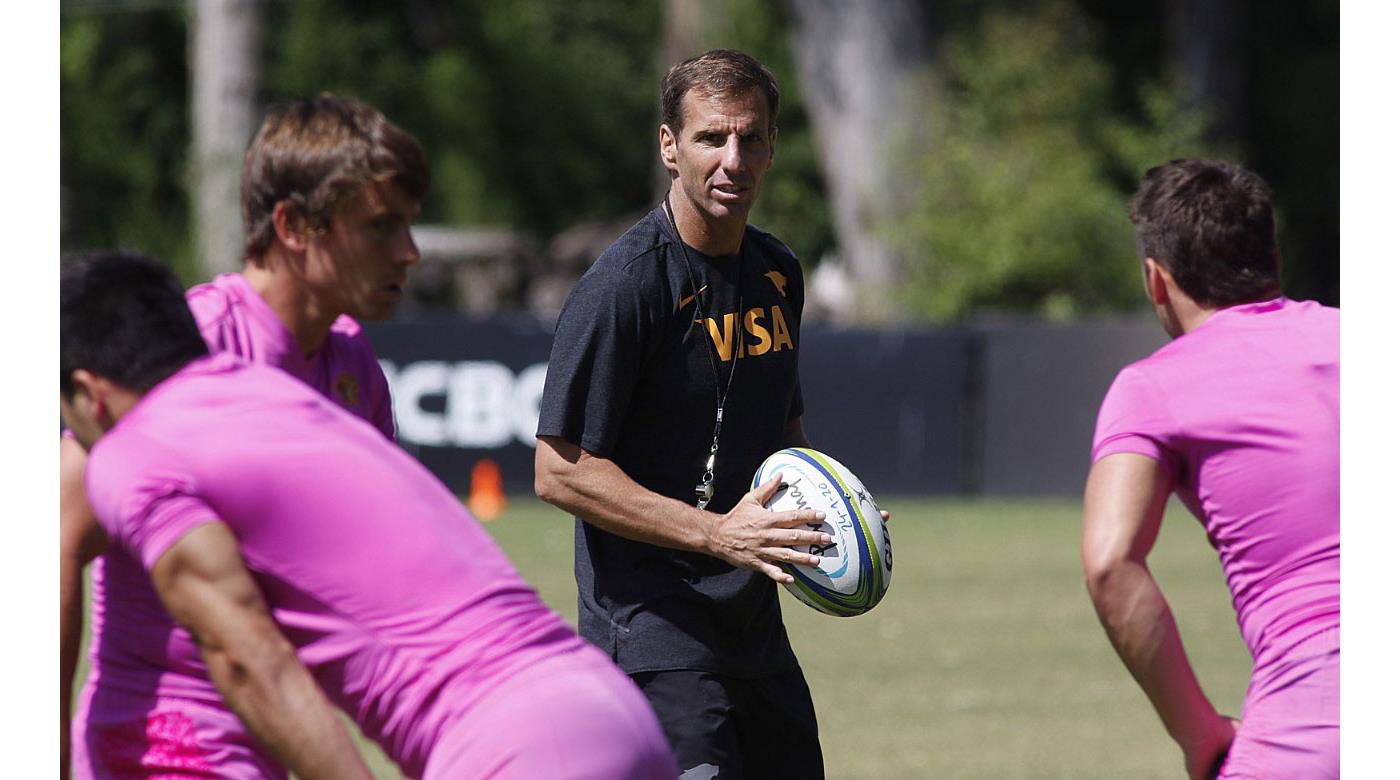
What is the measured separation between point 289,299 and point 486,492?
14893 mm

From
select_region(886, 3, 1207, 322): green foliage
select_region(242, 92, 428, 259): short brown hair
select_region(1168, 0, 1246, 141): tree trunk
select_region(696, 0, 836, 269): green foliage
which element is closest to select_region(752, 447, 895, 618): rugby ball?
select_region(242, 92, 428, 259): short brown hair

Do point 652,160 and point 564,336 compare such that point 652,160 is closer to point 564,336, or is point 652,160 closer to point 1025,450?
point 1025,450

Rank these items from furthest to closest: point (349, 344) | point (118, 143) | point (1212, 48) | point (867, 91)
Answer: point (118, 143) → point (1212, 48) → point (867, 91) → point (349, 344)

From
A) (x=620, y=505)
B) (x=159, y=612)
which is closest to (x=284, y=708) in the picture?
(x=159, y=612)

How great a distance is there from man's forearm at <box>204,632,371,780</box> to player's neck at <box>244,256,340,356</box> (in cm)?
119

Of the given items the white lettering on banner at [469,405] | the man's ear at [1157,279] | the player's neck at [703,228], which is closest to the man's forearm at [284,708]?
the man's ear at [1157,279]

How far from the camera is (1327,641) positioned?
3.79m

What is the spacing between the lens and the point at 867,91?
27.4 meters

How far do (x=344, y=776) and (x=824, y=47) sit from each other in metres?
25.5

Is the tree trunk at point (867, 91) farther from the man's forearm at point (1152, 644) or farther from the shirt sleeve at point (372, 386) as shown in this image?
the man's forearm at point (1152, 644)

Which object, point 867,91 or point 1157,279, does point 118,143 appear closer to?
point 867,91

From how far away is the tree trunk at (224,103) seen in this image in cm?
2792

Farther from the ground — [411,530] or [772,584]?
[411,530]

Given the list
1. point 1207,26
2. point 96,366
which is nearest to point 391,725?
point 96,366
